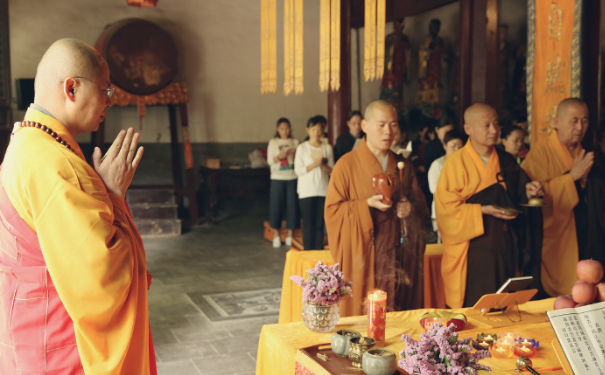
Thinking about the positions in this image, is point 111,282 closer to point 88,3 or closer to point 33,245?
point 33,245

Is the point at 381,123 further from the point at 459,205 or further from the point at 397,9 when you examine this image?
the point at 397,9

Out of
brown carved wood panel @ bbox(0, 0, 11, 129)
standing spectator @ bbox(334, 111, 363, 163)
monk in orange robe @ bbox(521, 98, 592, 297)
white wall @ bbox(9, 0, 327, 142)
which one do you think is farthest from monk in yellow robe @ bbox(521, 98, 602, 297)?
white wall @ bbox(9, 0, 327, 142)

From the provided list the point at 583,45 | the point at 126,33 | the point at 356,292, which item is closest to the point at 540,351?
the point at 356,292

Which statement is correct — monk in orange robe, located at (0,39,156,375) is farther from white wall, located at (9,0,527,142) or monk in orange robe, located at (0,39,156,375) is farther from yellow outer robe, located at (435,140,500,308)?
white wall, located at (9,0,527,142)

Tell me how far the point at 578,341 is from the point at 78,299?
1414 millimetres

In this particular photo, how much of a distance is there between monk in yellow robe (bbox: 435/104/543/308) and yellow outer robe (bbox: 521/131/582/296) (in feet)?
1.86

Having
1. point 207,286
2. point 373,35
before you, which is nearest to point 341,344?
point 373,35

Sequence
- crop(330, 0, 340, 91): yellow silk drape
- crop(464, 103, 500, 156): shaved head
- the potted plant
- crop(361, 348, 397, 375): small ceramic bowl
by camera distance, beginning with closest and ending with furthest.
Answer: crop(361, 348, 397, 375): small ceramic bowl, the potted plant, crop(464, 103, 500, 156): shaved head, crop(330, 0, 340, 91): yellow silk drape

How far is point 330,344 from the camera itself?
2090 mm

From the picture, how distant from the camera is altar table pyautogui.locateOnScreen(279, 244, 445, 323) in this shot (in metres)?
3.69

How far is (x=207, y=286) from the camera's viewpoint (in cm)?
541

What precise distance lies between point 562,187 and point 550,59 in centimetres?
131

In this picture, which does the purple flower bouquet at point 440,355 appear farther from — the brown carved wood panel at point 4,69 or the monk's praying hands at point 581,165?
the brown carved wood panel at point 4,69

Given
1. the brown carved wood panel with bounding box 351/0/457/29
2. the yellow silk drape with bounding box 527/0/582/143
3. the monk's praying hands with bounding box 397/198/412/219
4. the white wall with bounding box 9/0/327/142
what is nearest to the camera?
the monk's praying hands with bounding box 397/198/412/219
